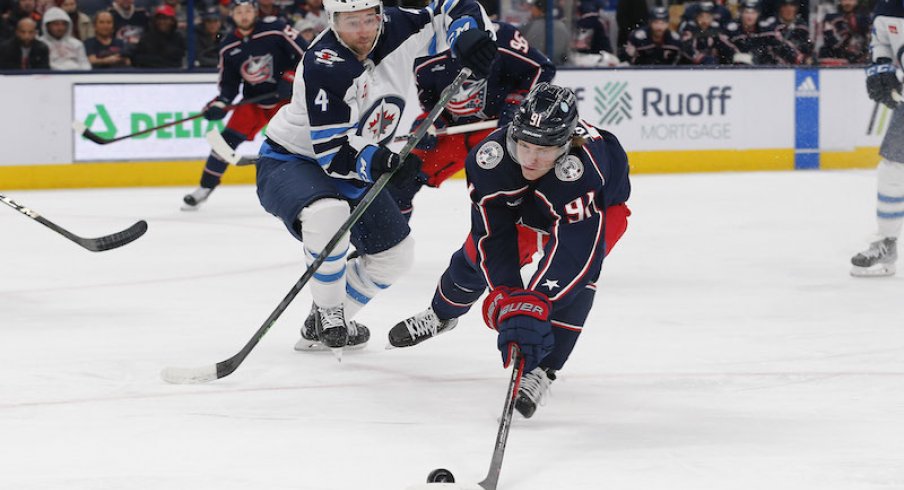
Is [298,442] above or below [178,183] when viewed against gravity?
above

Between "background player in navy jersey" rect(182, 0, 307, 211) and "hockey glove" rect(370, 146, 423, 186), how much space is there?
387 centimetres

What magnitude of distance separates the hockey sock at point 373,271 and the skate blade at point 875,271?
1.99 m

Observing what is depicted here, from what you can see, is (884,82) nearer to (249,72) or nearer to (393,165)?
(393,165)

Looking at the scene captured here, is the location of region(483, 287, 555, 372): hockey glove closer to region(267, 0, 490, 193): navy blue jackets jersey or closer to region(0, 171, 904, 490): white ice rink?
region(0, 171, 904, 490): white ice rink

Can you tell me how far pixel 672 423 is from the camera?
2.82 meters

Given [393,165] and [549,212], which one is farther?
[393,165]

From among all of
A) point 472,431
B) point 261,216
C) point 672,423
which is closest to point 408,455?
point 472,431

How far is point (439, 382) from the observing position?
129 inches

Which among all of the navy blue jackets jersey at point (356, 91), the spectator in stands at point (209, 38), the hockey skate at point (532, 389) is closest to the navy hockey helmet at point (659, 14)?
the spectator in stands at point (209, 38)

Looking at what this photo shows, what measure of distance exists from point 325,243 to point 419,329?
1.05 ft

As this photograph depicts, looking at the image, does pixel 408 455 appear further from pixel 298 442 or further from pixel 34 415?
pixel 34 415

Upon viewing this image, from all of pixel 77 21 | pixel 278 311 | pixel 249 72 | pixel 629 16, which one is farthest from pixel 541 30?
pixel 278 311

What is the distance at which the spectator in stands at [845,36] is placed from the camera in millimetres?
9828

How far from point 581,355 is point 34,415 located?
1.37 m
